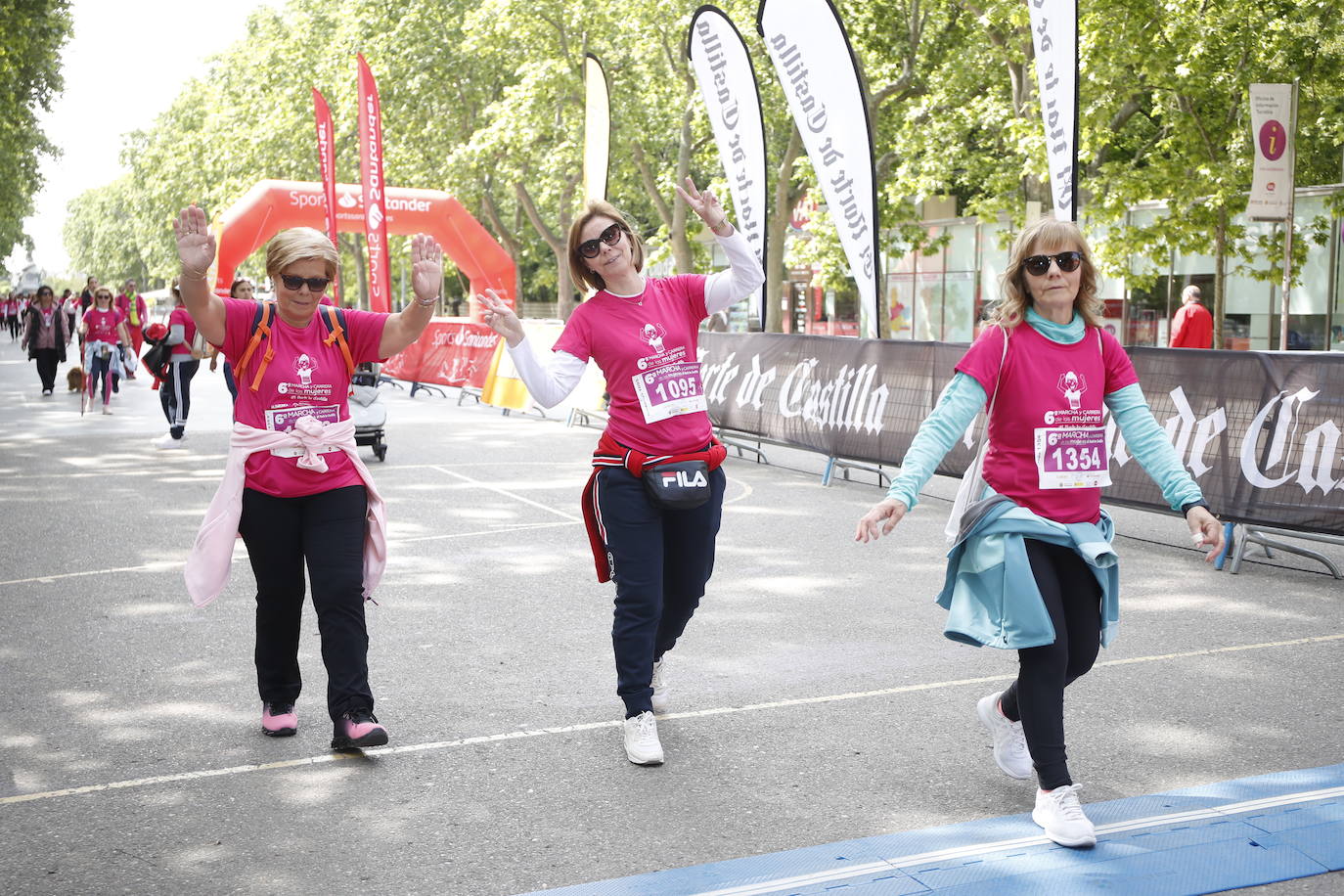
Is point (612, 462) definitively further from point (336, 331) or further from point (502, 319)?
point (336, 331)

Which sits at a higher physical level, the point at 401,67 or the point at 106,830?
the point at 401,67

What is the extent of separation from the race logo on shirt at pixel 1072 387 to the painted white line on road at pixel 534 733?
6.17ft

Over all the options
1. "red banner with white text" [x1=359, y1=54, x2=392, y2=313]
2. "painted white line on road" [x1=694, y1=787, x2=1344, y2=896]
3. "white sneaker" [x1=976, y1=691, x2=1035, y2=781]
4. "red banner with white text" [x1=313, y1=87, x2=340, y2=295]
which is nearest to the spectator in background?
"red banner with white text" [x1=313, y1=87, x2=340, y2=295]

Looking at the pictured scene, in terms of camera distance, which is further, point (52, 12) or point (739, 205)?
point (52, 12)

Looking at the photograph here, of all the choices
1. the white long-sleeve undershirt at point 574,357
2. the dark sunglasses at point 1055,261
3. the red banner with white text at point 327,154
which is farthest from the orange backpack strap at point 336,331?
the red banner with white text at point 327,154

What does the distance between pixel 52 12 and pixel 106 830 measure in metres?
34.5

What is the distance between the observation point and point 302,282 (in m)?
4.54

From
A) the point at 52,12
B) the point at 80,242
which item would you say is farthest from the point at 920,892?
the point at 80,242

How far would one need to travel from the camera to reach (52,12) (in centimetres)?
3372

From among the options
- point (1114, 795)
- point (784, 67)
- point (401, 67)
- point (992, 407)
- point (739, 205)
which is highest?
point (401, 67)

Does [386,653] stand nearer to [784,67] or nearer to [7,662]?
[7,662]

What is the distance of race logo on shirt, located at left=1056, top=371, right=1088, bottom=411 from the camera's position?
4.00 m

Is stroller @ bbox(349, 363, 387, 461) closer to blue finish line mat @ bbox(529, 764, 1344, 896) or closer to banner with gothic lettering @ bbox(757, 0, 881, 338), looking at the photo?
banner with gothic lettering @ bbox(757, 0, 881, 338)

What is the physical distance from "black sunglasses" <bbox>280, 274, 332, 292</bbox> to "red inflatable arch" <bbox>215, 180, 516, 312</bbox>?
22.2m
